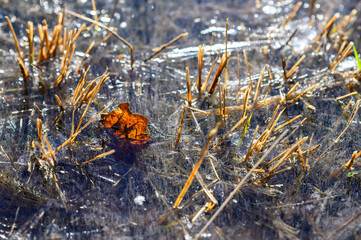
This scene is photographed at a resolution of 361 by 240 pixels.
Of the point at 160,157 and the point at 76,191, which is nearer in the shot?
the point at 76,191

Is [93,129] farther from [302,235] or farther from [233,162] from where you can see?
[302,235]

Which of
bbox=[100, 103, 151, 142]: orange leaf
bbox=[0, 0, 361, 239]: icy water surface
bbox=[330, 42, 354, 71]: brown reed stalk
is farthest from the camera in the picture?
bbox=[330, 42, 354, 71]: brown reed stalk

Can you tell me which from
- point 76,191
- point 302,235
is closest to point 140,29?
point 76,191

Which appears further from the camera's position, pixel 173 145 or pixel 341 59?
pixel 341 59

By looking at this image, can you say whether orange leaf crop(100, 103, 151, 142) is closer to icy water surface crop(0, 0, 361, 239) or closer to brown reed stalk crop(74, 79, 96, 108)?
icy water surface crop(0, 0, 361, 239)

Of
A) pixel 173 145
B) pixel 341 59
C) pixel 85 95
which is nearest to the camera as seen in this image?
pixel 173 145

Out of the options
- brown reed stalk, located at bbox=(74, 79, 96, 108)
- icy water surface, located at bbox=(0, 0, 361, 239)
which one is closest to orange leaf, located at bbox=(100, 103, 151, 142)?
icy water surface, located at bbox=(0, 0, 361, 239)

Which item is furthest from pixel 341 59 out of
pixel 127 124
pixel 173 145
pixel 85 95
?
pixel 85 95

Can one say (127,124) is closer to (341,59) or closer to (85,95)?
(85,95)

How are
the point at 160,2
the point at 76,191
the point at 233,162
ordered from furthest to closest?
the point at 160,2 → the point at 233,162 → the point at 76,191
